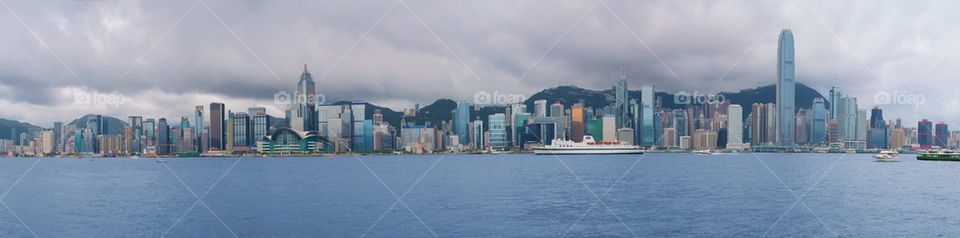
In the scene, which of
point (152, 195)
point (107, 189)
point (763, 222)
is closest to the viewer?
point (763, 222)

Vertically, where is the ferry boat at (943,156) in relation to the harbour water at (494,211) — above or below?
below

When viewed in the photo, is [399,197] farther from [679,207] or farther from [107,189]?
[107,189]

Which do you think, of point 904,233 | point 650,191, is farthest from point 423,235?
point 650,191

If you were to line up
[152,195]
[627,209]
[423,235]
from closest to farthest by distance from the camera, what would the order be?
[423,235] < [627,209] < [152,195]

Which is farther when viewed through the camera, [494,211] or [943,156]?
[943,156]

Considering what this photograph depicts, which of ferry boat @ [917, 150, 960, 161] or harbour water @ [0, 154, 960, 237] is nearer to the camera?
harbour water @ [0, 154, 960, 237]

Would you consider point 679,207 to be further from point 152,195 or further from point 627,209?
point 152,195

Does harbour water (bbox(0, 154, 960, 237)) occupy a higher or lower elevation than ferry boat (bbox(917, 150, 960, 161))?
higher

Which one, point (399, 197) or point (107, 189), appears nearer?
point (399, 197)

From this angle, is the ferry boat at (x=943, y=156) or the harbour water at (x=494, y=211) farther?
the ferry boat at (x=943, y=156)

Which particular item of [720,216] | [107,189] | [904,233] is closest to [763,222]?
[720,216]

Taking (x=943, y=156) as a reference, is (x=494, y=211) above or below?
above
